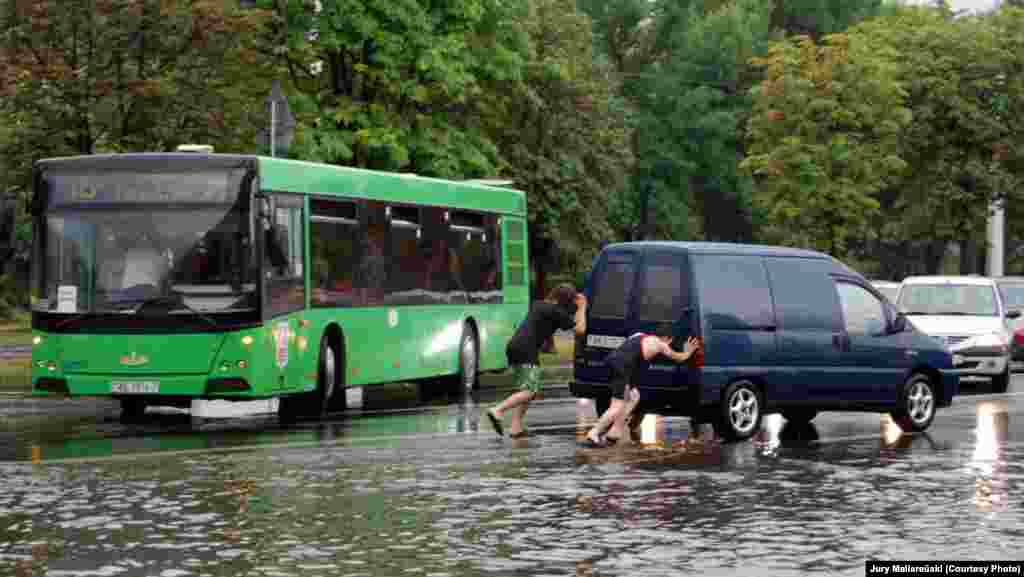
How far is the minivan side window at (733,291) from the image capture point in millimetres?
22328

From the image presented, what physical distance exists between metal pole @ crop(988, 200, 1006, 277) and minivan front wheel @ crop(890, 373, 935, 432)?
3918 centimetres

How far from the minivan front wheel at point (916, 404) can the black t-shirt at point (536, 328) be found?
395cm

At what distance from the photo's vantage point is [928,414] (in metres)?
24.6

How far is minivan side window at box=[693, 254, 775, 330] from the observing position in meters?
22.3

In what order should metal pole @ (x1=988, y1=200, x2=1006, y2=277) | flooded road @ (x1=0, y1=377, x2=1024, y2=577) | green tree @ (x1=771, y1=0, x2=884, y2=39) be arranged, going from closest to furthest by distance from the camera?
flooded road @ (x1=0, y1=377, x2=1024, y2=577), metal pole @ (x1=988, y1=200, x2=1006, y2=277), green tree @ (x1=771, y1=0, x2=884, y2=39)

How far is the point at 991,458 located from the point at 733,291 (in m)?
3.33

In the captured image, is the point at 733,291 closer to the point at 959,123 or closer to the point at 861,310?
the point at 861,310

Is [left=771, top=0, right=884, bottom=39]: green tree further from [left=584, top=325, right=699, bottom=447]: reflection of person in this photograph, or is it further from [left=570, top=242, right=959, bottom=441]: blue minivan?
[left=584, top=325, right=699, bottom=447]: reflection of person

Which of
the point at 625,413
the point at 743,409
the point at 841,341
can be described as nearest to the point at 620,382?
the point at 625,413

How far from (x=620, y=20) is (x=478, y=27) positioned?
53002 millimetres

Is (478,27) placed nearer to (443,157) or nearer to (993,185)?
(443,157)

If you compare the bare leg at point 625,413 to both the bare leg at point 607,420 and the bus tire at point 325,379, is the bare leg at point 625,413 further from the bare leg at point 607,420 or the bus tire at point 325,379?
the bus tire at point 325,379

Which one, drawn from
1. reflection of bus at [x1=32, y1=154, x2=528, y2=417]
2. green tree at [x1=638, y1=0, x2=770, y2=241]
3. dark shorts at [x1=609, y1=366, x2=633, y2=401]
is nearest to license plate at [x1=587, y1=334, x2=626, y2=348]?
dark shorts at [x1=609, y1=366, x2=633, y2=401]

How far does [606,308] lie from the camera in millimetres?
23141
